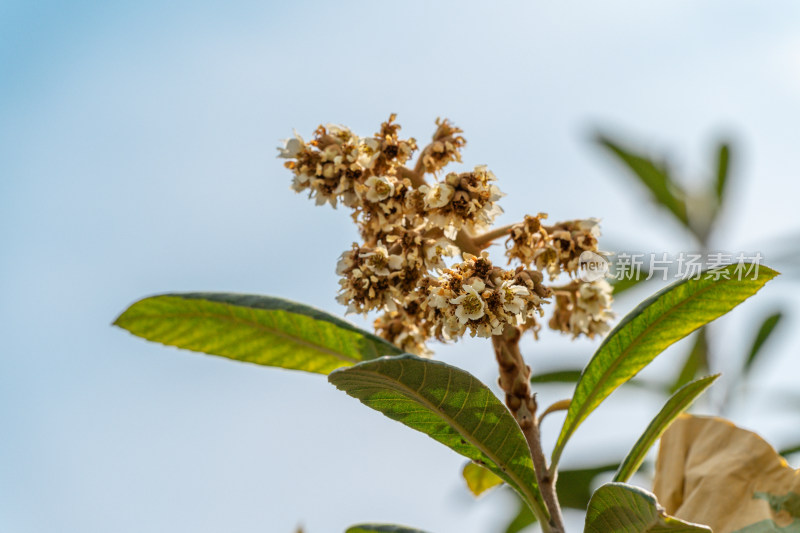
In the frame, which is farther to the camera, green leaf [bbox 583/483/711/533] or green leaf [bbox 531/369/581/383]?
green leaf [bbox 531/369/581/383]

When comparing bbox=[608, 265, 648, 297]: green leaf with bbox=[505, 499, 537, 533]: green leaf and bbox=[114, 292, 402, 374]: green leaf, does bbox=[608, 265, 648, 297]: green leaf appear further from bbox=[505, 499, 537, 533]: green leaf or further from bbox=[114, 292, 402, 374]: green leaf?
bbox=[114, 292, 402, 374]: green leaf

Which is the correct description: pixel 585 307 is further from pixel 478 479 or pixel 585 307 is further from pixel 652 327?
pixel 478 479

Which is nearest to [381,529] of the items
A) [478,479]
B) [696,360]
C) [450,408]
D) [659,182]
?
[450,408]

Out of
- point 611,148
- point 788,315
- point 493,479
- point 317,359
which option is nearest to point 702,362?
point 788,315

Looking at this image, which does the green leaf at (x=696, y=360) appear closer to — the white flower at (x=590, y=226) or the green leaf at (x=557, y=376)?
the green leaf at (x=557, y=376)

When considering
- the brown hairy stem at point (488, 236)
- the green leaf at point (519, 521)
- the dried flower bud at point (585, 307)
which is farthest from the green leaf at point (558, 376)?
A: the brown hairy stem at point (488, 236)

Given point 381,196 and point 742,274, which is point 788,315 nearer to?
point 742,274

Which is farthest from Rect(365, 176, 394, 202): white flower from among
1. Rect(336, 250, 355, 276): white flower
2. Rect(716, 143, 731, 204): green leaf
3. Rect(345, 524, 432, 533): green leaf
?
Rect(716, 143, 731, 204): green leaf
